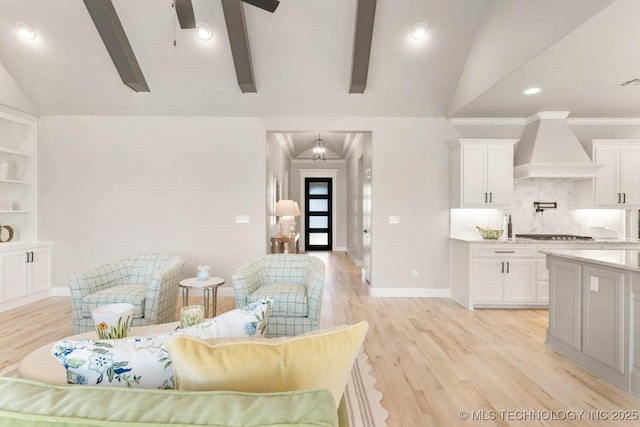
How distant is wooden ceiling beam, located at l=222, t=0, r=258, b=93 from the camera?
3.62 m

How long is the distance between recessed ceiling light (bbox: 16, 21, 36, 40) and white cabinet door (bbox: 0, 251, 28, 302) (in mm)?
2623

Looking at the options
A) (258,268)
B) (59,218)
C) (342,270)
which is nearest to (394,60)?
(258,268)

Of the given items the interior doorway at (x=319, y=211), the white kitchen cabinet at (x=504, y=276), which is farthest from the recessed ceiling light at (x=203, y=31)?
the interior doorway at (x=319, y=211)

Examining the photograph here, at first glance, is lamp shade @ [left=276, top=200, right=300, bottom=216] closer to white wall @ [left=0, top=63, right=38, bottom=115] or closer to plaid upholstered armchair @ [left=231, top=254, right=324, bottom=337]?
plaid upholstered armchair @ [left=231, top=254, right=324, bottom=337]

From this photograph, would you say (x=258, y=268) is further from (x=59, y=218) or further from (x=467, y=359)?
(x=59, y=218)

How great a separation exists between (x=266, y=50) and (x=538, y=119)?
375cm

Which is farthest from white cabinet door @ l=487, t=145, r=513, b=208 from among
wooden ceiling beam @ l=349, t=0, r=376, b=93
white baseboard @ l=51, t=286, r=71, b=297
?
white baseboard @ l=51, t=286, r=71, b=297

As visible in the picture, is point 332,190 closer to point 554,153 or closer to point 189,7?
point 554,153

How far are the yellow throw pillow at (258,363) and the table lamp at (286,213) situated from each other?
5417 millimetres

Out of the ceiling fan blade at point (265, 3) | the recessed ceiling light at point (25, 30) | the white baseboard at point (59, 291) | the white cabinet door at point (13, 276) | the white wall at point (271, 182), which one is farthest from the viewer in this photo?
the white wall at point (271, 182)

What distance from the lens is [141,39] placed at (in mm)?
4168

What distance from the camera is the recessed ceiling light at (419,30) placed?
395cm

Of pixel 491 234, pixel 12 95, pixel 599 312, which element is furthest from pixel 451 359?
pixel 12 95

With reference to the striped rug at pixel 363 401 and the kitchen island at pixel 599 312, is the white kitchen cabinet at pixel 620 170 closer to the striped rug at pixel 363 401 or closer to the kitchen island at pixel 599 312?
the kitchen island at pixel 599 312
